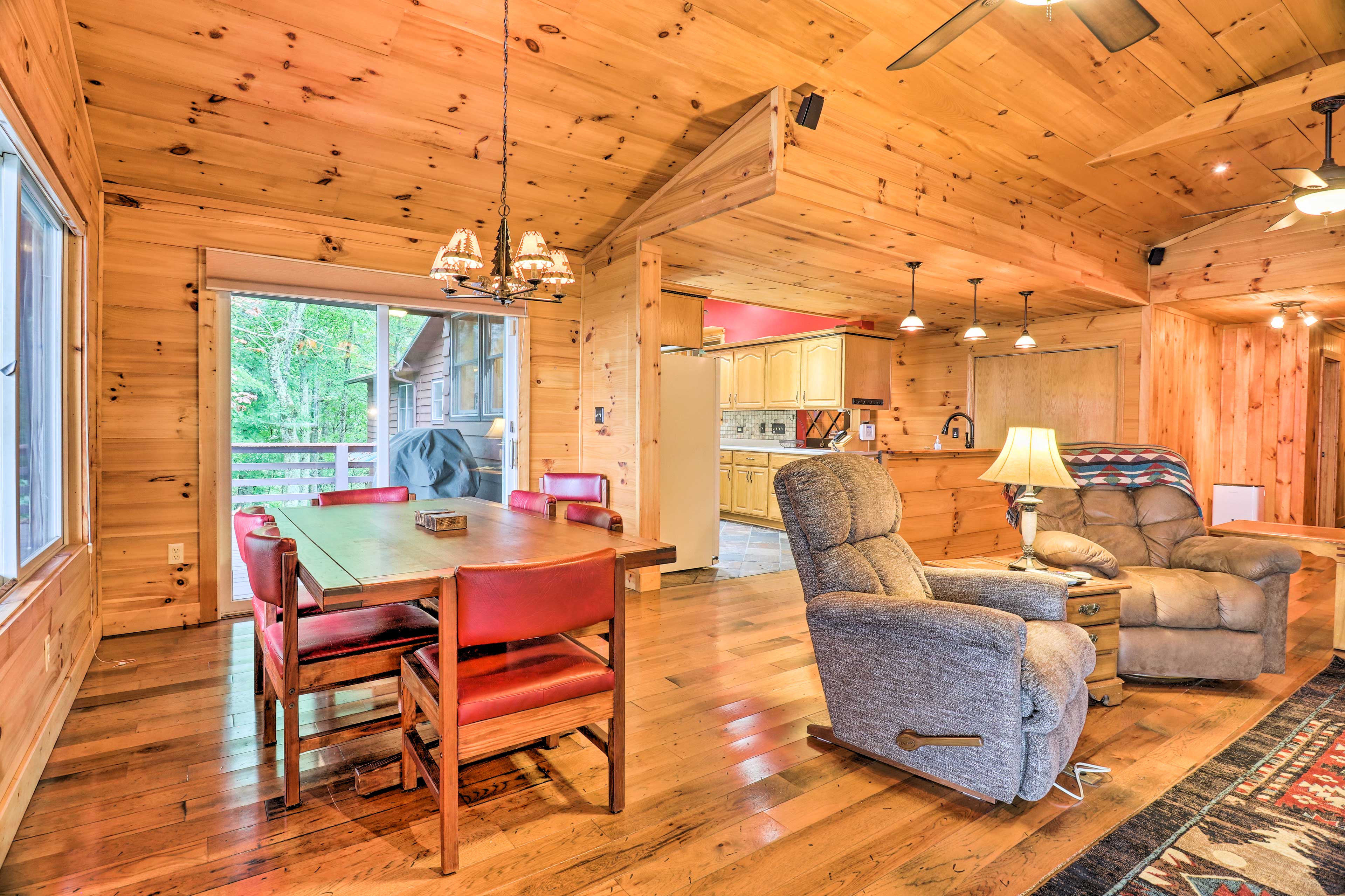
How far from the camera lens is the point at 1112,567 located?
122 inches

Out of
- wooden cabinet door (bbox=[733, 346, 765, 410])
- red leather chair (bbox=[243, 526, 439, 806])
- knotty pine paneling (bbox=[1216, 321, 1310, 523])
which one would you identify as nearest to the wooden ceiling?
red leather chair (bbox=[243, 526, 439, 806])

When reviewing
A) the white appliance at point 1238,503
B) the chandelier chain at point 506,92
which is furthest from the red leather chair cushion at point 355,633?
the white appliance at point 1238,503

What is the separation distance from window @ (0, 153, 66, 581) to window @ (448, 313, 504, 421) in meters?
2.55

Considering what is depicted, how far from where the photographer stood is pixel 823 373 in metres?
7.30

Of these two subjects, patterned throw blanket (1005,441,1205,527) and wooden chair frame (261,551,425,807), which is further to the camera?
patterned throw blanket (1005,441,1205,527)

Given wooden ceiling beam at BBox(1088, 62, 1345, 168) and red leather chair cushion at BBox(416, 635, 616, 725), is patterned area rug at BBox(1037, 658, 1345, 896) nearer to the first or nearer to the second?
red leather chair cushion at BBox(416, 635, 616, 725)

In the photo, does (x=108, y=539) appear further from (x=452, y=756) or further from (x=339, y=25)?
(x=452, y=756)

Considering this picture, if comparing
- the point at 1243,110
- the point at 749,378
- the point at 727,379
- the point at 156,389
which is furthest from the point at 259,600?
the point at 727,379

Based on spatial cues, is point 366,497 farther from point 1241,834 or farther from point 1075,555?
point 1241,834

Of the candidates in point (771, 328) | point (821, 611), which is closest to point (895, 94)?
point (821, 611)

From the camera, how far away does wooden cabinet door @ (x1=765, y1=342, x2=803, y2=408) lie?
24.9ft

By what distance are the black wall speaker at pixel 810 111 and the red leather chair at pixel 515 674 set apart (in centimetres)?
265

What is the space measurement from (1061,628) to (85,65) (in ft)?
14.9

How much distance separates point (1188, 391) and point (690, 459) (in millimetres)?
5242
